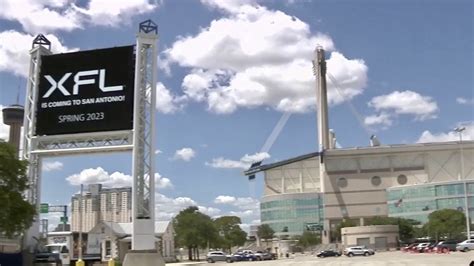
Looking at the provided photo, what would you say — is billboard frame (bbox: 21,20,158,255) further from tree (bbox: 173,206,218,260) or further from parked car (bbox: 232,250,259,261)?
tree (bbox: 173,206,218,260)

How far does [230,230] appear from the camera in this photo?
138 m

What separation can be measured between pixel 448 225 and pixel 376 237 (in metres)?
21.0

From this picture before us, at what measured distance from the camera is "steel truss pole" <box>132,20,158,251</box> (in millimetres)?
44062

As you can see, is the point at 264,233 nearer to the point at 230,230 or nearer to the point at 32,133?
the point at 230,230

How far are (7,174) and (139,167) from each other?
11.5 meters

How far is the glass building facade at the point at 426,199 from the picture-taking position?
172 metres

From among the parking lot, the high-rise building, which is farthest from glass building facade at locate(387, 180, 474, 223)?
the parking lot

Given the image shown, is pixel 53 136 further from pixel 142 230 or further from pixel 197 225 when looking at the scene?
pixel 197 225

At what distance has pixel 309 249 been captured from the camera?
536 feet

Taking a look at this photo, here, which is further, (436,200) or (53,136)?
(436,200)

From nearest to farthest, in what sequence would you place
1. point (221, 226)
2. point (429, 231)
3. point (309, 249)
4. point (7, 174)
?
point (7, 174), point (429, 231), point (221, 226), point (309, 249)

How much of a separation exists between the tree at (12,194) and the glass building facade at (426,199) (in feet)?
483

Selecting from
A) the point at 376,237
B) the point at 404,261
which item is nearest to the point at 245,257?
the point at 404,261

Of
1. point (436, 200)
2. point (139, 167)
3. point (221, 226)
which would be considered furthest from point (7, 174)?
point (436, 200)
